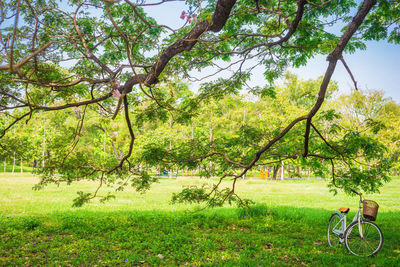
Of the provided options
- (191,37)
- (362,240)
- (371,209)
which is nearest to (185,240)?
(362,240)

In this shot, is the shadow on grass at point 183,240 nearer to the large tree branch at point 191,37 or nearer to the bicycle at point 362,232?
the bicycle at point 362,232

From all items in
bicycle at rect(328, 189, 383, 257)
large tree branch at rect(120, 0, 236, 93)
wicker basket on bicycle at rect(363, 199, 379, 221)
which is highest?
large tree branch at rect(120, 0, 236, 93)

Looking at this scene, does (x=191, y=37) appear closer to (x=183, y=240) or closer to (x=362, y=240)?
(x=183, y=240)

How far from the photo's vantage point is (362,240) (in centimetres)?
472

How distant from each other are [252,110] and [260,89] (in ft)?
91.0

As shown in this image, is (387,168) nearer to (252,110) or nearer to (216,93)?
(216,93)

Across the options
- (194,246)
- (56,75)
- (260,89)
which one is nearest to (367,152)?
(260,89)

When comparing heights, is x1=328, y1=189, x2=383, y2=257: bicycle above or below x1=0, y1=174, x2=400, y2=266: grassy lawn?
above

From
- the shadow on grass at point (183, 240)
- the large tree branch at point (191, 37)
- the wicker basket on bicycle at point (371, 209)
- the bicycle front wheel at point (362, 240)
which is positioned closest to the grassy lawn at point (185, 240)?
the shadow on grass at point (183, 240)

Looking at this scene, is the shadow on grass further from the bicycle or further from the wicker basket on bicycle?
the wicker basket on bicycle

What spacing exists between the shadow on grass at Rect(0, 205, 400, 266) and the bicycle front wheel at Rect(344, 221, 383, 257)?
0.56 feet

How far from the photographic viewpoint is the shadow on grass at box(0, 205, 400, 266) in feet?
14.7

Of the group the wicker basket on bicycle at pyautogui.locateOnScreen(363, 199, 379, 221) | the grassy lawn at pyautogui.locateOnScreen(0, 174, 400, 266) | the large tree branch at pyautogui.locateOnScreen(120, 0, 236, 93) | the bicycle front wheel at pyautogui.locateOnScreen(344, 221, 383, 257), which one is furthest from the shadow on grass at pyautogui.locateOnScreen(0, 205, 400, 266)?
the large tree branch at pyautogui.locateOnScreen(120, 0, 236, 93)

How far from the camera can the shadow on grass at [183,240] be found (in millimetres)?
4477
